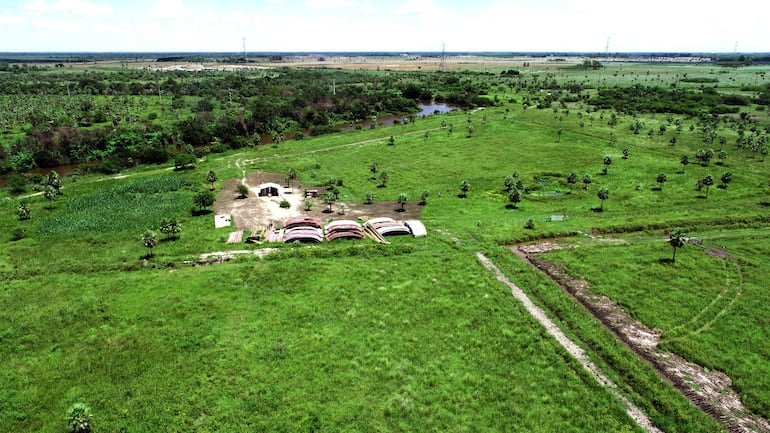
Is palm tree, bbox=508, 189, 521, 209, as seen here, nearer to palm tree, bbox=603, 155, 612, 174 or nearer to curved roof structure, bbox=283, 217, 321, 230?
palm tree, bbox=603, 155, 612, 174

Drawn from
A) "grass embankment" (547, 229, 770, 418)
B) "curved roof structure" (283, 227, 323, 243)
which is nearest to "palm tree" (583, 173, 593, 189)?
"grass embankment" (547, 229, 770, 418)

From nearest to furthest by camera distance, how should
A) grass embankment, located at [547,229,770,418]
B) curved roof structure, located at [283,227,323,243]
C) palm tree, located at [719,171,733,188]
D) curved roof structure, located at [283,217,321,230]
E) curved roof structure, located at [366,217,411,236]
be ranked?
grass embankment, located at [547,229,770,418], curved roof structure, located at [283,227,323,243], curved roof structure, located at [366,217,411,236], curved roof structure, located at [283,217,321,230], palm tree, located at [719,171,733,188]

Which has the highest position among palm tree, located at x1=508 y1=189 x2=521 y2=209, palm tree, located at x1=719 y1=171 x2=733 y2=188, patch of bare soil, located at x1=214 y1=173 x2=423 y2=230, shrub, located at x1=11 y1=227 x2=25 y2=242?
palm tree, located at x1=719 y1=171 x2=733 y2=188

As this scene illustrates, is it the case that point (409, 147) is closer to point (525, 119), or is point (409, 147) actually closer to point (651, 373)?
point (525, 119)

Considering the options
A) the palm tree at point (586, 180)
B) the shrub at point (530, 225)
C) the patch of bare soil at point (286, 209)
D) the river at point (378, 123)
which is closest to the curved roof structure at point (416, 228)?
the patch of bare soil at point (286, 209)

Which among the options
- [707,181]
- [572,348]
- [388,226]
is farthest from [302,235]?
[707,181]

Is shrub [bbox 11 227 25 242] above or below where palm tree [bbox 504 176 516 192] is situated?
below

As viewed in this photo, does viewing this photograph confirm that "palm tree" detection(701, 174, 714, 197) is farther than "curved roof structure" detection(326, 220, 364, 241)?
Yes
